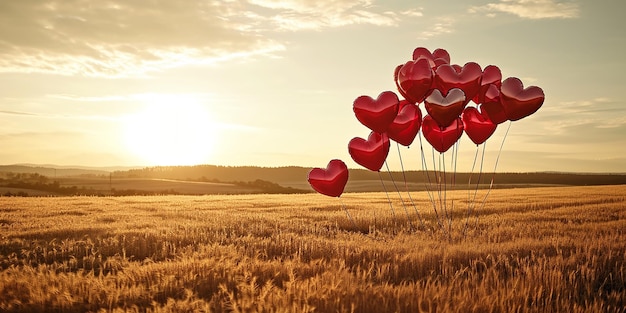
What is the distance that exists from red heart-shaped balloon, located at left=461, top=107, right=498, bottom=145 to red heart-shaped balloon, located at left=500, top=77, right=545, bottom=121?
2.57 feet

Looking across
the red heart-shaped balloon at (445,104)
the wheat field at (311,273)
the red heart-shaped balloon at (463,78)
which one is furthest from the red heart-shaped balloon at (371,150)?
the wheat field at (311,273)

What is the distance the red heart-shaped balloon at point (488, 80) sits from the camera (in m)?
9.90

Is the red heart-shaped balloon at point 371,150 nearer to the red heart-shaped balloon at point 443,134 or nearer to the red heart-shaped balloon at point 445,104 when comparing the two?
the red heart-shaped balloon at point 443,134

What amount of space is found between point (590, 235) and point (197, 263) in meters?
8.01

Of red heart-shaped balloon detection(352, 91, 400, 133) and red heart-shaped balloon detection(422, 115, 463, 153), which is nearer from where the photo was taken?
red heart-shaped balloon detection(352, 91, 400, 133)

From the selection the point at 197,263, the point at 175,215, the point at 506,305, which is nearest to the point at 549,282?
the point at 506,305

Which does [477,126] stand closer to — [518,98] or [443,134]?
[443,134]

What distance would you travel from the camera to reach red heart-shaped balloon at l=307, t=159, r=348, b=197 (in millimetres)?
10430

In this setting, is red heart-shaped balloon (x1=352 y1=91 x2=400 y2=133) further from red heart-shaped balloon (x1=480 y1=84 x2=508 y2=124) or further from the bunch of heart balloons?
red heart-shaped balloon (x1=480 y1=84 x2=508 y2=124)

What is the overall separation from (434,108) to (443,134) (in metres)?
1.30

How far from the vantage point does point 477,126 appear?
1041 cm

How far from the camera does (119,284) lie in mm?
5695

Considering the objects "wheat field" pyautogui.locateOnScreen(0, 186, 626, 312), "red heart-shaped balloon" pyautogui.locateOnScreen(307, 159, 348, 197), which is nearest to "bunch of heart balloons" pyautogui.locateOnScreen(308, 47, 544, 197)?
"red heart-shaped balloon" pyautogui.locateOnScreen(307, 159, 348, 197)

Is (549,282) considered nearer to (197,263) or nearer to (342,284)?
(342,284)
